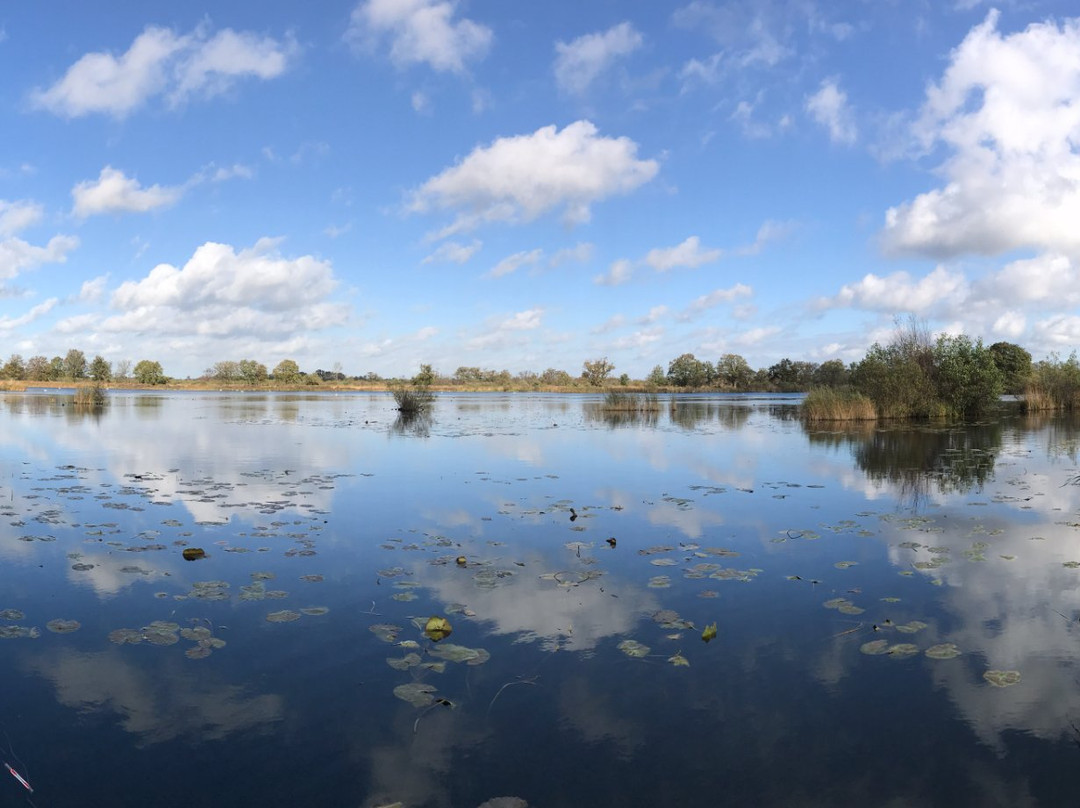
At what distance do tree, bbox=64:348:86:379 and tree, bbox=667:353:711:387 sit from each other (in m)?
92.3

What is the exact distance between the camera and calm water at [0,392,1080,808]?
3.45 m

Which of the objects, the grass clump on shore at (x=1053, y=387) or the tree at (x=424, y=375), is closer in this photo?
the grass clump on shore at (x=1053, y=387)

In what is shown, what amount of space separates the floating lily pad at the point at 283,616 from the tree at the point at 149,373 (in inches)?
4225

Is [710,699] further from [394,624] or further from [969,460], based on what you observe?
[969,460]

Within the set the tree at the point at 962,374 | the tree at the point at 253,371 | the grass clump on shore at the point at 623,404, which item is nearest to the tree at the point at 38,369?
the tree at the point at 253,371

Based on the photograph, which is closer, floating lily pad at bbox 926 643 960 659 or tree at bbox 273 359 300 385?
floating lily pad at bbox 926 643 960 659

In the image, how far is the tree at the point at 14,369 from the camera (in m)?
92.6

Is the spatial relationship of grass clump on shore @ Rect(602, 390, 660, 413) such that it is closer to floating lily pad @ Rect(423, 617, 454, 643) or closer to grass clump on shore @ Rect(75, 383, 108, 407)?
grass clump on shore @ Rect(75, 383, 108, 407)

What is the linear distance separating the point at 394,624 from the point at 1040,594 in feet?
19.5

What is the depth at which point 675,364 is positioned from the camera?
12138 centimetres

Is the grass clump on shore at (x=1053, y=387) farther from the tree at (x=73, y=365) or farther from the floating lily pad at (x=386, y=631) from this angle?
the tree at (x=73, y=365)

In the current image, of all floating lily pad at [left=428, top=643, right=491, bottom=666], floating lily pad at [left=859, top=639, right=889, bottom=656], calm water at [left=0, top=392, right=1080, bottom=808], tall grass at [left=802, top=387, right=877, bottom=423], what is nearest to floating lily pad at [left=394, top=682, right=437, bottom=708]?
calm water at [left=0, top=392, right=1080, bottom=808]

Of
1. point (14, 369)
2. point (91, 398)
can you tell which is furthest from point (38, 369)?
point (91, 398)

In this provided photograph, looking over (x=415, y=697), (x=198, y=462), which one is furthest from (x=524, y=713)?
(x=198, y=462)
